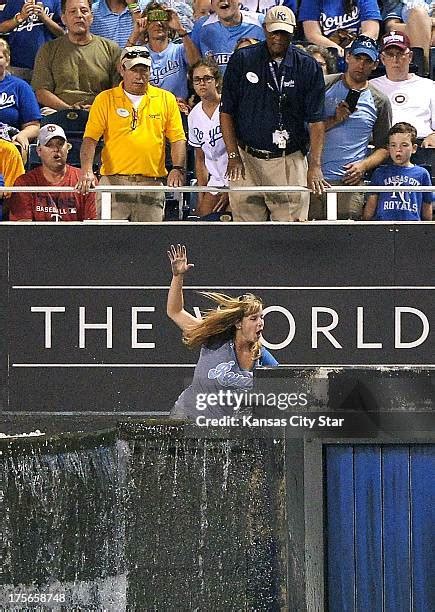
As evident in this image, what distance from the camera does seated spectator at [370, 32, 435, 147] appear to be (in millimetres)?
10445

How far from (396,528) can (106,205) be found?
2.98 metres

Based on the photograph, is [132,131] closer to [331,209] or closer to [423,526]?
[331,209]

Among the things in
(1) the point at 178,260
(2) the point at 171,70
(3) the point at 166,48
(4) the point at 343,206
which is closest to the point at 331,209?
(4) the point at 343,206

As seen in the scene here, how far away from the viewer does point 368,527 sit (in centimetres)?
800

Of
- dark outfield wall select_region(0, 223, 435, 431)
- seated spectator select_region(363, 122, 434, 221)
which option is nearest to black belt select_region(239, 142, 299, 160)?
dark outfield wall select_region(0, 223, 435, 431)

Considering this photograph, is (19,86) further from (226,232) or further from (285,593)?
(285,593)

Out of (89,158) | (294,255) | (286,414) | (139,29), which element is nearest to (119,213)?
(89,158)

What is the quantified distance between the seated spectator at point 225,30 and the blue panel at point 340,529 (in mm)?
4248

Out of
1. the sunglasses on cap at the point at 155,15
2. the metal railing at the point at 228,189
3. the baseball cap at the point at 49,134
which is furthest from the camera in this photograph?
the sunglasses on cap at the point at 155,15

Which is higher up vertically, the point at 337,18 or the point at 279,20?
the point at 337,18

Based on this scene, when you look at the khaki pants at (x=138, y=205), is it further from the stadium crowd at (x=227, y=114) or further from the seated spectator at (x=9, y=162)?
the seated spectator at (x=9, y=162)

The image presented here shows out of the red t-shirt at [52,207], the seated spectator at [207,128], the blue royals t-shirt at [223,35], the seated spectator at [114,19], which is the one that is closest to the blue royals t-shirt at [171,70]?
the blue royals t-shirt at [223,35]

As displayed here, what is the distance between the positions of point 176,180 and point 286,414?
2.22 metres

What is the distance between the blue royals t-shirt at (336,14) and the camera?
11445 millimetres
